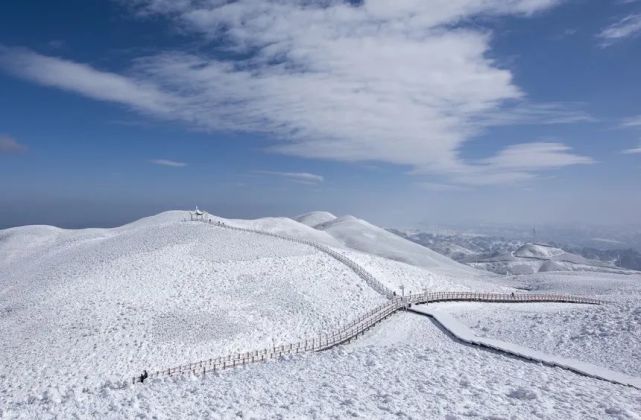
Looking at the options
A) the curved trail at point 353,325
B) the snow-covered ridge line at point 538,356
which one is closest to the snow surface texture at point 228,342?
the snow-covered ridge line at point 538,356

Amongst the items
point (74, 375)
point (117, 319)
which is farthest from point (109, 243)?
point (74, 375)

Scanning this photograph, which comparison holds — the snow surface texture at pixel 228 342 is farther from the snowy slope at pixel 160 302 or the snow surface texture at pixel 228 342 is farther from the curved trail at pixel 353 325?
Answer: the curved trail at pixel 353 325

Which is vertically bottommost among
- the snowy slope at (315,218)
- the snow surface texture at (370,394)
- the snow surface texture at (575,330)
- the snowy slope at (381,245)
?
the snow surface texture at (370,394)

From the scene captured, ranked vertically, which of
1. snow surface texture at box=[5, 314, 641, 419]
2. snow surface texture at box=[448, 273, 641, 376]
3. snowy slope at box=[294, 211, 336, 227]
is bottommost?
snow surface texture at box=[5, 314, 641, 419]

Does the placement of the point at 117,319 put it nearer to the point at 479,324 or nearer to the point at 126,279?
the point at 126,279

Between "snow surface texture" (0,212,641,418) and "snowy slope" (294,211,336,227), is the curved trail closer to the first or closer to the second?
"snow surface texture" (0,212,641,418)

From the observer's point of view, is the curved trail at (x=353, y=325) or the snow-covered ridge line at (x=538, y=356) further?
the curved trail at (x=353, y=325)

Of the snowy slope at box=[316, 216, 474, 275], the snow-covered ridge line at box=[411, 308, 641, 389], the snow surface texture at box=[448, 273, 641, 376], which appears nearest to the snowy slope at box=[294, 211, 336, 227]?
the snowy slope at box=[316, 216, 474, 275]
